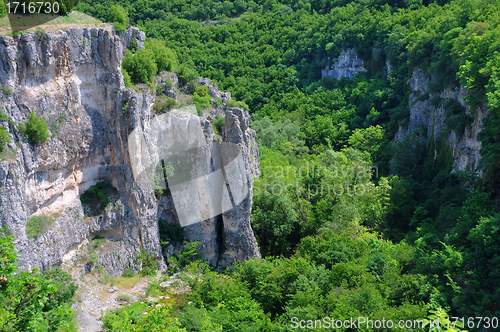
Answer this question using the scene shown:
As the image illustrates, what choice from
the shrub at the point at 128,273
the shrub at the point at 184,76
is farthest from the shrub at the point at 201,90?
the shrub at the point at 128,273

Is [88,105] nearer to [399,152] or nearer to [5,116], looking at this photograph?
[5,116]

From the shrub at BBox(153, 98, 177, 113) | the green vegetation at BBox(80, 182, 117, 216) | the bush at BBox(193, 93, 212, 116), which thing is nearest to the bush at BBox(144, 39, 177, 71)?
the bush at BBox(193, 93, 212, 116)

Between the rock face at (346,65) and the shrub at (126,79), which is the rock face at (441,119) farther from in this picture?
the shrub at (126,79)

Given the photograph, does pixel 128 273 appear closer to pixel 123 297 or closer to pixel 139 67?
pixel 123 297

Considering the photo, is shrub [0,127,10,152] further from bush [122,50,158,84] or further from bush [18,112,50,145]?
bush [122,50,158,84]

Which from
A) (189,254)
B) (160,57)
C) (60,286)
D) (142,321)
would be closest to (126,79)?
(160,57)

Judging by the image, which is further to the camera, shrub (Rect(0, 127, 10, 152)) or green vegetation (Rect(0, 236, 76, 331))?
shrub (Rect(0, 127, 10, 152))
